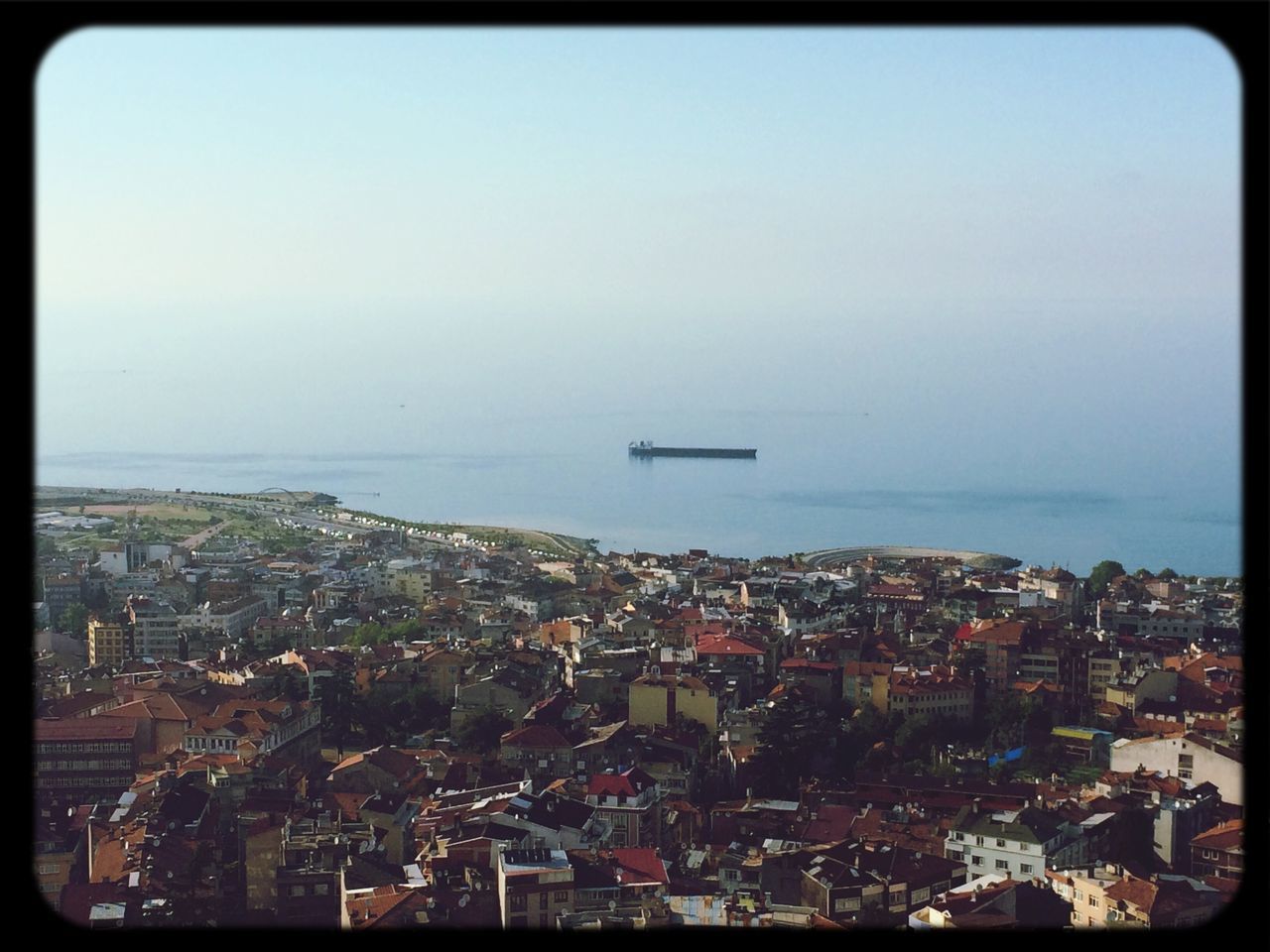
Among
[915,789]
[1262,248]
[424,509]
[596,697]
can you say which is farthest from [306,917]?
[424,509]

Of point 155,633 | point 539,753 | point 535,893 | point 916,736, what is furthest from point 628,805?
point 155,633

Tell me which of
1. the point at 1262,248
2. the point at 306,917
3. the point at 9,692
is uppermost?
the point at 1262,248

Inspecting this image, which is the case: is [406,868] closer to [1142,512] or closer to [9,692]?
[9,692]

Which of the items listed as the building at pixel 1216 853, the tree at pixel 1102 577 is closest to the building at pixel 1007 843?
the building at pixel 1216 853

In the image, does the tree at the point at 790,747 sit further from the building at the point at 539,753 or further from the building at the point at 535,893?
the building at the point at 535,893

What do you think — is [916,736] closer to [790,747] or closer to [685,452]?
[790,747]

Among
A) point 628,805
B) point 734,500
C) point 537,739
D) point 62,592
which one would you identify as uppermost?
point 734,500

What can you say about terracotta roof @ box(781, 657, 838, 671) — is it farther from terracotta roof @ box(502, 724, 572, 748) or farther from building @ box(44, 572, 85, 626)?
building @ box(44, 572, 85, 626)
